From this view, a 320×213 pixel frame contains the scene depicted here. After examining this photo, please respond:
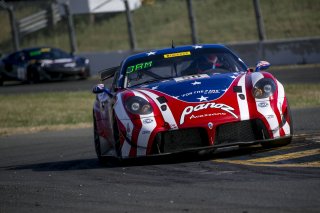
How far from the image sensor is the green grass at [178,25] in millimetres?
37062

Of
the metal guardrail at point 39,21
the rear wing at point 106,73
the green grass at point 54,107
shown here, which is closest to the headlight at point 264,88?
the rear wing at point 106,73

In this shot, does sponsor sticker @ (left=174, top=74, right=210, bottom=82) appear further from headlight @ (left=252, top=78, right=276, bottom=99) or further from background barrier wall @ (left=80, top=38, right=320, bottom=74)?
background barrier wall @ (left=80, top=38, right=320, bottom=74)

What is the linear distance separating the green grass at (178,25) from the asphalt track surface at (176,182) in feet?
82.8

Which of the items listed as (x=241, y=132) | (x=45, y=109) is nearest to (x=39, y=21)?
(x=45, y=109)

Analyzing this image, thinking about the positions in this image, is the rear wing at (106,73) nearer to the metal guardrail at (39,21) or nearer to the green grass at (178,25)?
the green grass at (178,25)

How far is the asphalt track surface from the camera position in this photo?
6.60 metres

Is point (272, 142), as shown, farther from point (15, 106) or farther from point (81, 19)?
point (81, 19)

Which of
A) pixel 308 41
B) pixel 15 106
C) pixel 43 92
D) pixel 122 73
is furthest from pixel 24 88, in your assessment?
pixel 122 73

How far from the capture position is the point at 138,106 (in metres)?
9.09

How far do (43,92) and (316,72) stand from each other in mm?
7722

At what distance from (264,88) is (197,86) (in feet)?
2.20

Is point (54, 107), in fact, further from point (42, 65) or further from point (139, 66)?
point (139, 66)

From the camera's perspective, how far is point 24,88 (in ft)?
92.1

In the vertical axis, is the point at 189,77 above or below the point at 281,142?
above
